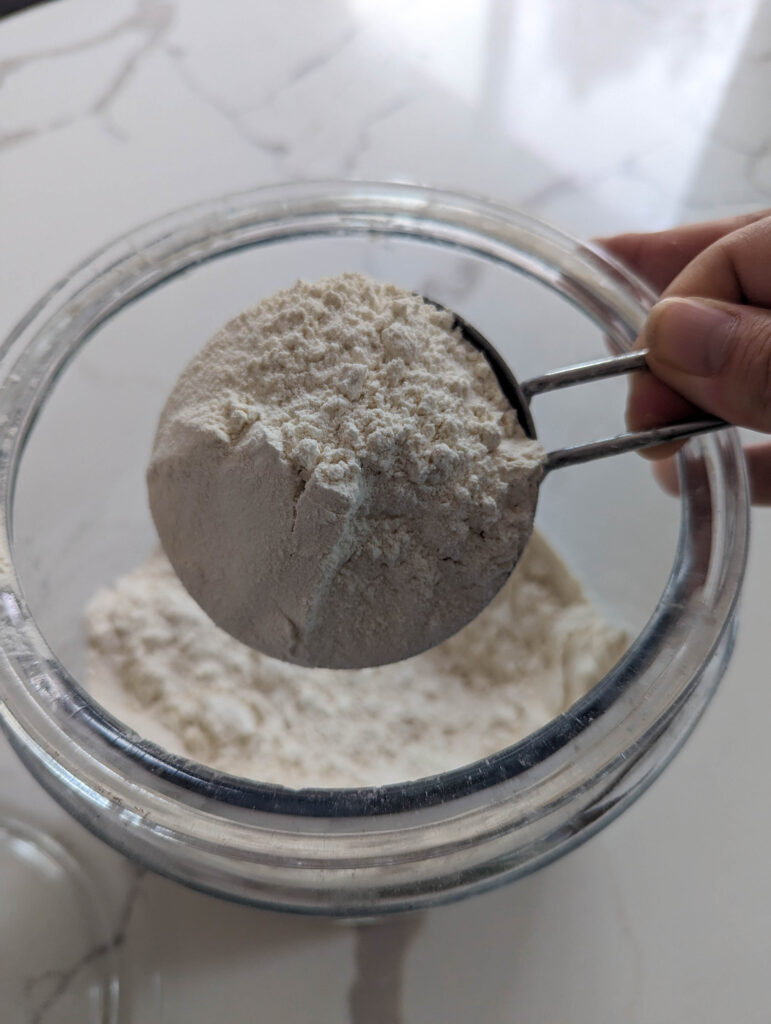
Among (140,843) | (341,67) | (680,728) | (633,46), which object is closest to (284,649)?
(140,843)

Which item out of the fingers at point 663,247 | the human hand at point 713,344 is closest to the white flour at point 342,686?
the human hand at point 713,344

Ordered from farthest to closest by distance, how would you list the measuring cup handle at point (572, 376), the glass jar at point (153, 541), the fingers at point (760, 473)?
the fingers at point (760, 473) < the measuring cup handle at point (572, 376) < the glass jar at point (153, 541)

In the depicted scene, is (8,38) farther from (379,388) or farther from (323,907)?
(323,907)

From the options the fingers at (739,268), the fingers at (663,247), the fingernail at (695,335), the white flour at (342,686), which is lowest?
the white flour at (342,686)

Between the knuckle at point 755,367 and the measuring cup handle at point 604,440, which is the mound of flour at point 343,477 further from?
the knuckle at point 755,367

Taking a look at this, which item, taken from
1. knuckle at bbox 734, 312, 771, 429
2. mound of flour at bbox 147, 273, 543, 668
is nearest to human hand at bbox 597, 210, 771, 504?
knuckle at bbox 734, 312, 771, 429

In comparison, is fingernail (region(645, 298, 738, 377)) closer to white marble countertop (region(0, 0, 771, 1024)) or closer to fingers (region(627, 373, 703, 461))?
fingers (region(627, 373, 703, 461))

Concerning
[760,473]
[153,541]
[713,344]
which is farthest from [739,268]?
[153,541]

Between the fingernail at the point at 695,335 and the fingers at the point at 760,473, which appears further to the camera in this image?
the fingers at the point at 760,473
